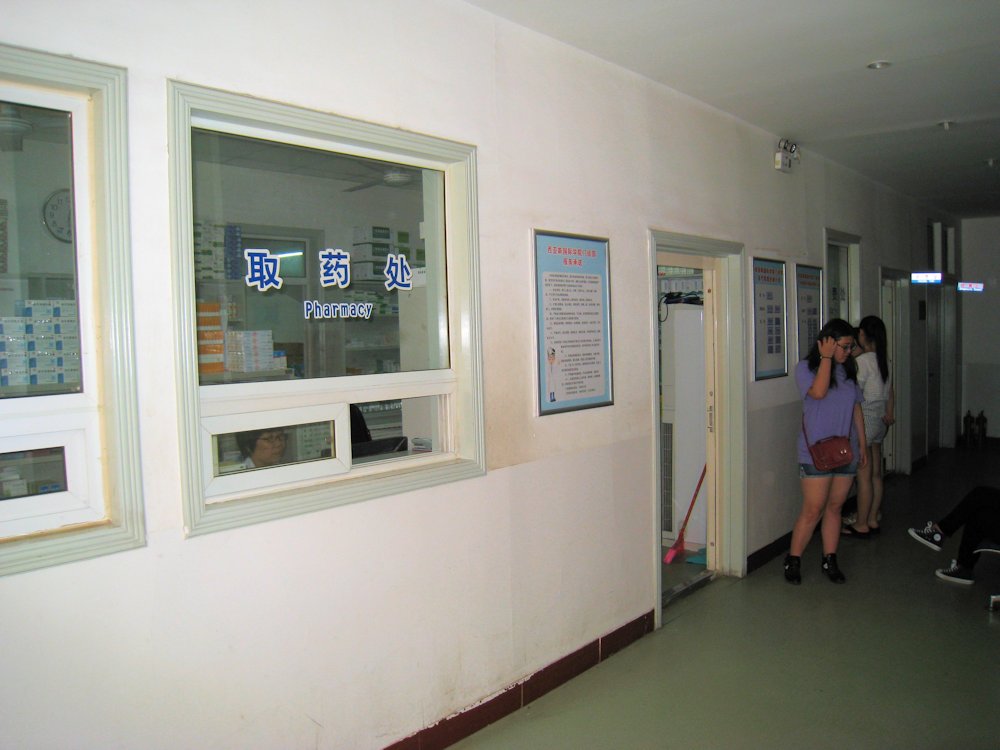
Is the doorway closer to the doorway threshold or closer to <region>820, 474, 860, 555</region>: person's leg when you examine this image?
the doorway threshold

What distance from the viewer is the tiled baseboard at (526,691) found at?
2.66 m

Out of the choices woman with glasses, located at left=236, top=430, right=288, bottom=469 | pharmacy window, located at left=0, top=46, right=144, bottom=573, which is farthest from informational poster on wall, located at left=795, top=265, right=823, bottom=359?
pharmacy window, located at left=0, top=46, right=144, bottom=573

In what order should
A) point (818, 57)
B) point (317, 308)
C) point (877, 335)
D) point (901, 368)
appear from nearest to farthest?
point (317, 308)
point (818, 57)
point (877, 335)
point (901, 368)

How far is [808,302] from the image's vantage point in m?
5.38

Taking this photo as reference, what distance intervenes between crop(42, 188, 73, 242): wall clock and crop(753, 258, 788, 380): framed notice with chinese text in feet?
12.5

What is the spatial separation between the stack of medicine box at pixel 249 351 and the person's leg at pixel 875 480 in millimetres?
4533

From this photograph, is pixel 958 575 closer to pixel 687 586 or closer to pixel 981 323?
pixel 687 586

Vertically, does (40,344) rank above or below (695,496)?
above

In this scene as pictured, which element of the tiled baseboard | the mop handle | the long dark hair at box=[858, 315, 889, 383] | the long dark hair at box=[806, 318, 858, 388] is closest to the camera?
the tiled baseboard

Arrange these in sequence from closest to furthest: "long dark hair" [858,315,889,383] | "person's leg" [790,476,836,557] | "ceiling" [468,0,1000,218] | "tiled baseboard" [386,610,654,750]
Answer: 1. "tiled baseboard" [386,610,654,750]
2. "ceiling" [468,0,1000,218]
3. "person's leg" [790,476,836,557]
4. "long dark hair" [858,315,889,383]

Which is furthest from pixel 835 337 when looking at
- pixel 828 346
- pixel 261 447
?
pixel 261 447

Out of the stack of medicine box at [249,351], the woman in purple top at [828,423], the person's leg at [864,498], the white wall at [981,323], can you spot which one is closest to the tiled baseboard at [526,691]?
the woman in purple top at [828,423]

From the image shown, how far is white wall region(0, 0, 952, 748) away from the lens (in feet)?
6.10

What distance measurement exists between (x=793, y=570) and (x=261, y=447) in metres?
3.43
